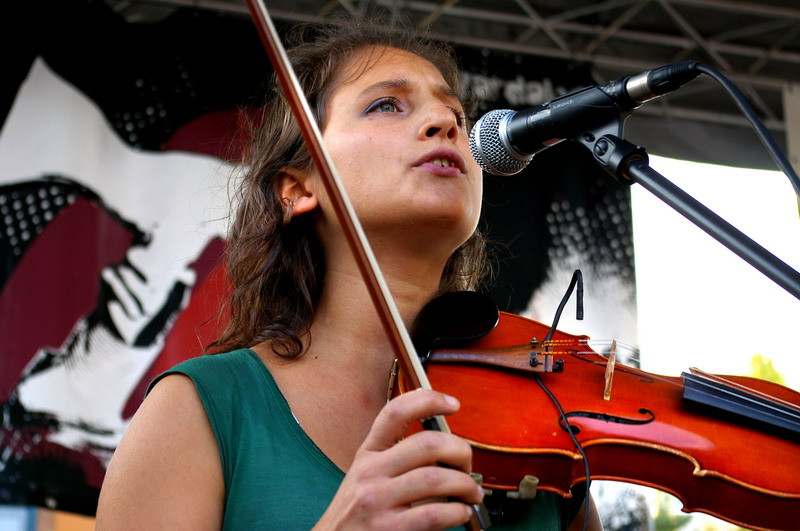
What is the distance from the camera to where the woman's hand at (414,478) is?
982 mm

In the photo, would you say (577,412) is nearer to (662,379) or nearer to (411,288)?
(662,379)

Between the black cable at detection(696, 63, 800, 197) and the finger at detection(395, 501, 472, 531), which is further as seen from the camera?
the black cable at detection(696, 63, 800, 197)

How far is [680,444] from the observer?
1.43 m

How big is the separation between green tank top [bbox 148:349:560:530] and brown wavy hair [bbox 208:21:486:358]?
0.18 m

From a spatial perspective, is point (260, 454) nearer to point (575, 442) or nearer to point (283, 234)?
point (575, 442)

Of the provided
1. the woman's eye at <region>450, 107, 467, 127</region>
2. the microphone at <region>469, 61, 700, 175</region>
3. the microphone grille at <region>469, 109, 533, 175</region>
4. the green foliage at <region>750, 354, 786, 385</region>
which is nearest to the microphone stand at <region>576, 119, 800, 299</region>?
the microphone at <region>469, 61, 700, 175</region>

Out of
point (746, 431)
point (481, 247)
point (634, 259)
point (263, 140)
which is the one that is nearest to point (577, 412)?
point (746, 431)

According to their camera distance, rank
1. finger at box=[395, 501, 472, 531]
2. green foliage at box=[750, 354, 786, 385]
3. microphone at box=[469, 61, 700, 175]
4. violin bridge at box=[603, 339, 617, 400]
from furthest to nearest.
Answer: green foliage at box=[750, 354, 786, 385]
violin bridge at box=[603, 339, 617, 400]
microphone at box=[469, 61, 700, 175]
finger at box=[395, 501, 472, 531]

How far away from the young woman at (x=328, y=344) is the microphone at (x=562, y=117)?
18 centimetres

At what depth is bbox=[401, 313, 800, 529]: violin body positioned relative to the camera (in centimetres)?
137

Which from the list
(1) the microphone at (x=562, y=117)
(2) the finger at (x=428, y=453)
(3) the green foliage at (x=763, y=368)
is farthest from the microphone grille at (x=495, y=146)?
(3) the green foliage at (x=763, y=368)

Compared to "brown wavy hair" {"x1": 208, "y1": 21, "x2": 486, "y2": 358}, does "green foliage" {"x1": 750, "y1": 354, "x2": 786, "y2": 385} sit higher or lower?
higher

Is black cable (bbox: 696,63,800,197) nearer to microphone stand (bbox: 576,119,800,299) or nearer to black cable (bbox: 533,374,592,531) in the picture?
microphone stand (bbox: 576,119,800,299)

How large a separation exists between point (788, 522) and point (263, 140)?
4.32 ft
